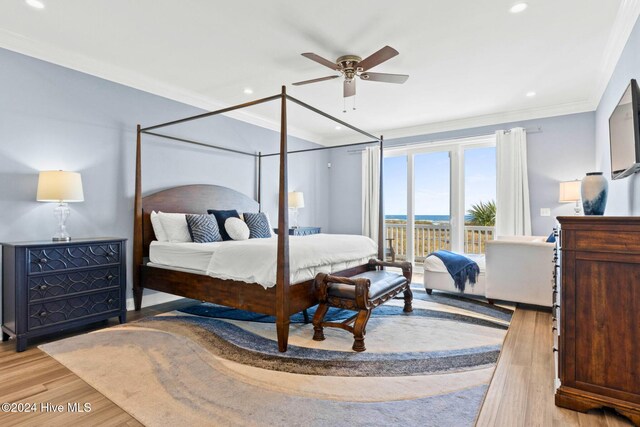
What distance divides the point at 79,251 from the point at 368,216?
4.76 meters

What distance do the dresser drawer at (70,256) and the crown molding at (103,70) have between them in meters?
1.88

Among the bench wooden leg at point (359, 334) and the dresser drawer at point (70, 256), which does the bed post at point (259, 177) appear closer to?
the dresser drawer at point (70, 256)

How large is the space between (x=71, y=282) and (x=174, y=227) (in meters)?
1.15

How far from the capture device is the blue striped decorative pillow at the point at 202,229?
3.89m

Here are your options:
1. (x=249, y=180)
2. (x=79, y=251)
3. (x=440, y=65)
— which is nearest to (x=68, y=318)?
(x=79, y=251)

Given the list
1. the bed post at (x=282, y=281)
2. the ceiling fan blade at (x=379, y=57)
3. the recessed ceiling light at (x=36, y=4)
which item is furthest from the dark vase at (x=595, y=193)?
the recessed ceiling light at (x=36, y=4)

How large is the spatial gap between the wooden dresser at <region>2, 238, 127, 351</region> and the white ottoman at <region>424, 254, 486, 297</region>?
3667 mm

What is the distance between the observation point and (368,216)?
658 centimetres

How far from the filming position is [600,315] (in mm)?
1808

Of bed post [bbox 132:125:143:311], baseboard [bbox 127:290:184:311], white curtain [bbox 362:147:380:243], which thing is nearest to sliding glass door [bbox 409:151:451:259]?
white curtain [bbox 362:147:380:243]

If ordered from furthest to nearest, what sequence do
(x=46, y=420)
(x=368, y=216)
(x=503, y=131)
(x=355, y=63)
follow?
1. (x=368, y=216)
2. (x=503, y=131)
3. (x=355, y=63)
4. (x=46, y=420)

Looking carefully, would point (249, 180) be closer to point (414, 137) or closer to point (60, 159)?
point (60, 159)

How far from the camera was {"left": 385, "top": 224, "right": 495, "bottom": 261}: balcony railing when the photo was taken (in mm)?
5836

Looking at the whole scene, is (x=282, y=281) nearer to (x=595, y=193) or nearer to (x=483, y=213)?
(x=595, y=193)
